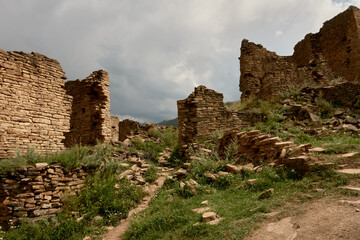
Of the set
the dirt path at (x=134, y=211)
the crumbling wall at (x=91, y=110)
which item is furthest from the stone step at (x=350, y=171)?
the crumbling wall at (x=91, y=110)

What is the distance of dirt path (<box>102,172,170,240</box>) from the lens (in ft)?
14.9

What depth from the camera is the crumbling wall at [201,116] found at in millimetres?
9477

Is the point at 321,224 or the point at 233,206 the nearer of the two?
the point at 321,224

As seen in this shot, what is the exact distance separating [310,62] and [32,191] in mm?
16503

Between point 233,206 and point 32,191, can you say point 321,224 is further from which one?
point 32,191

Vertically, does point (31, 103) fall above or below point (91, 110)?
below

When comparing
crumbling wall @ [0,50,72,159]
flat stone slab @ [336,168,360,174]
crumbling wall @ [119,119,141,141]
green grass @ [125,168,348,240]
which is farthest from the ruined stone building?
flat stone slab @ [336,168,360,174]

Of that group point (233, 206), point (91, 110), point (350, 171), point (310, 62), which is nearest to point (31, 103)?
point (91, 110)

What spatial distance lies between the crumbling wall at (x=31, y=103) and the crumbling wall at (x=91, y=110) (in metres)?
2.14

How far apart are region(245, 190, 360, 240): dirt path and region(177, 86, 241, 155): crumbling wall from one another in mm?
6411

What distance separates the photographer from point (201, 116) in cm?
959

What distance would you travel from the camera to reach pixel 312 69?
12.8m

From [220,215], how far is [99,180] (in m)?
4.32

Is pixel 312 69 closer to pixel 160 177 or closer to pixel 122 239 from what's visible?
A: pixel 160 177
